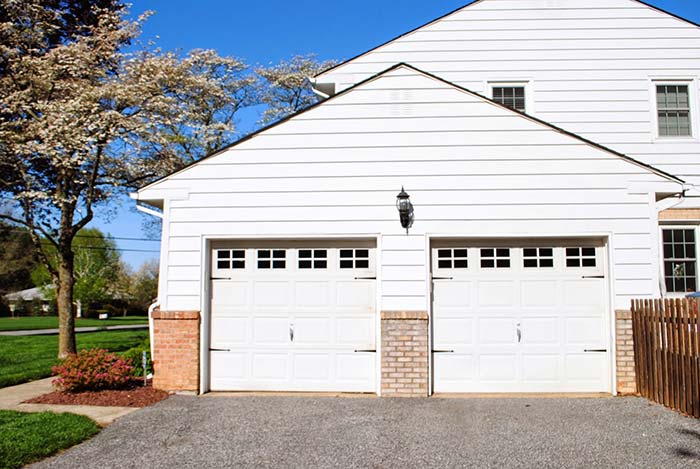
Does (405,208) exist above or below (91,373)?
above

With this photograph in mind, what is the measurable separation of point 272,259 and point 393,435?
12.3ft

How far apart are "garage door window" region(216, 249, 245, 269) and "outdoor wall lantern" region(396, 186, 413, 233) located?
2.65 metres

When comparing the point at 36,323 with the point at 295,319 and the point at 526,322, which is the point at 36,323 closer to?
the point at 295,319

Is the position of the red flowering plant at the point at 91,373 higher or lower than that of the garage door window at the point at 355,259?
lower

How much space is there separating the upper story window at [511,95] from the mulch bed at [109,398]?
8969 mm

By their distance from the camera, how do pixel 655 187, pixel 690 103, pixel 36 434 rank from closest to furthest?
1. pixel 36 434
2. pixel 655 187
3. pixel 690 103

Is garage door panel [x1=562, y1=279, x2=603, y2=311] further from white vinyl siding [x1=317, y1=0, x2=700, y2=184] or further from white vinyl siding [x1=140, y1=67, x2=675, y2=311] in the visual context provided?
white vinyl siding [x1=317, y1=0, x2=700, y2=184]

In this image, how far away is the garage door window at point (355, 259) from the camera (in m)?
9.64

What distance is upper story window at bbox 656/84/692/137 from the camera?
12516 millimetres

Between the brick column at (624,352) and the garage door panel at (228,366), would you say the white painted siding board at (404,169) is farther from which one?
the garage door panel at (228,366)

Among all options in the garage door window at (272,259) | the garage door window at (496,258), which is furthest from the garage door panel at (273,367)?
the garage door window at (496,258)

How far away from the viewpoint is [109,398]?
354 inches

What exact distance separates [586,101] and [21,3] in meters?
14.0

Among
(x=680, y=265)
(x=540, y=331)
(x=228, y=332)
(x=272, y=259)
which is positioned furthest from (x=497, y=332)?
(x=680, y=265)
